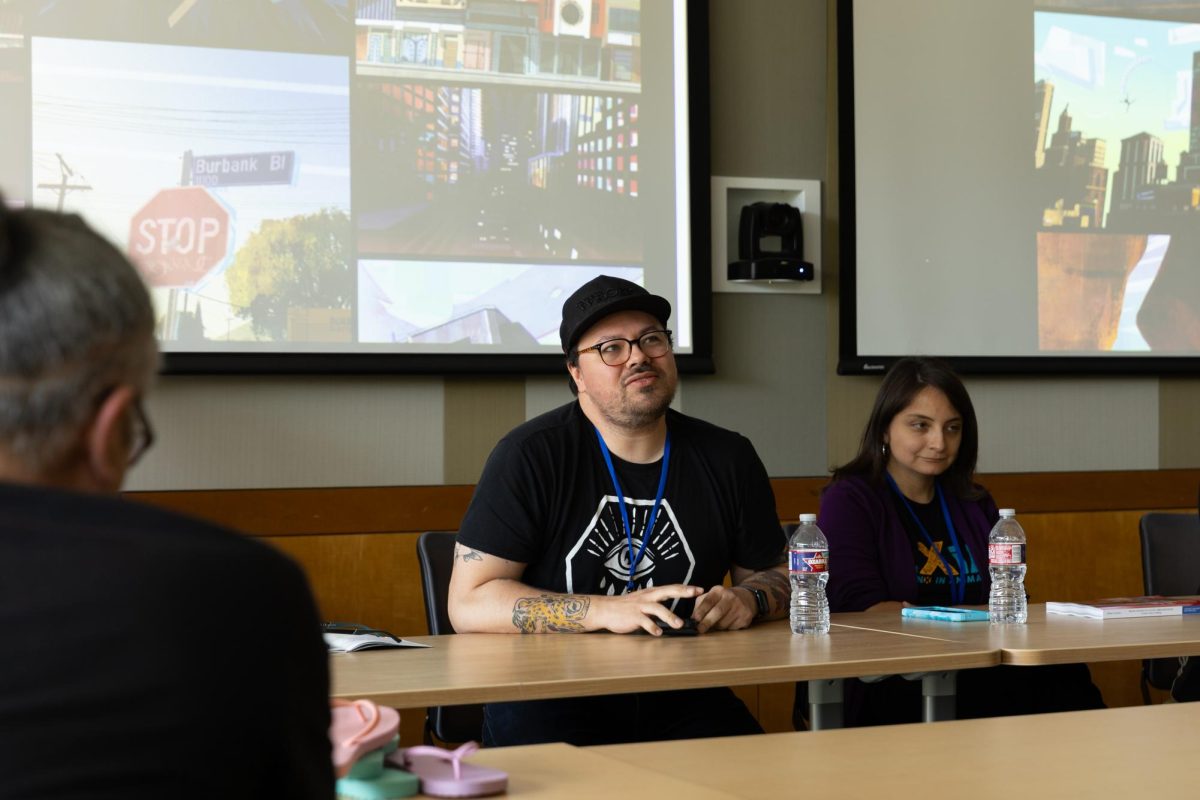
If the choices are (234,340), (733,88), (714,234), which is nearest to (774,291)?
(714,234)

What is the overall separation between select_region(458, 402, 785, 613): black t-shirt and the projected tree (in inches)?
50.6

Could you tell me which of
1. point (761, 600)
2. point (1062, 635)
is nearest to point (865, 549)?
point (761, 600)

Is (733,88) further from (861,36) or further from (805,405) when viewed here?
(805,405)

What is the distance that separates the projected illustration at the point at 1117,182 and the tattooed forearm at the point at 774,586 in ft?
7.43

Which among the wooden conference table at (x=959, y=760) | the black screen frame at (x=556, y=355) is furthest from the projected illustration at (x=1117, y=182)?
the wooden conference table at (x=959, y=760)

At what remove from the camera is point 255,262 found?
12.8ft

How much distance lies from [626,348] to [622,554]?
0.45 m

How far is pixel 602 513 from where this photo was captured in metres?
2.84

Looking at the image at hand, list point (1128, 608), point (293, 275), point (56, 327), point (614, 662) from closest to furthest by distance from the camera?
point (56, 327) < point (614, 662) < point (1128, 608) < point (293, 275)

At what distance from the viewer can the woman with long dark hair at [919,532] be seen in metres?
3.14

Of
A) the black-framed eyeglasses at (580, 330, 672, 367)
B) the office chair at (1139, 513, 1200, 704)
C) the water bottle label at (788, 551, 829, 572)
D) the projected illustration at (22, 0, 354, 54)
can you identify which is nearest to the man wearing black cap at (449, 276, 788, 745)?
the black-framed eyeglasses at (580, 330, 672, 367)

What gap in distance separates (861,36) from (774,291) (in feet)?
3.09

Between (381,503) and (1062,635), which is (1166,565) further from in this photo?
(381,503)

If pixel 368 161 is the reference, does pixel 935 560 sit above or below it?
below
